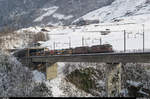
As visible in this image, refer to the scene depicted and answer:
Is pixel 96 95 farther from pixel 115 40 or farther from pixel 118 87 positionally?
pixel 115 40

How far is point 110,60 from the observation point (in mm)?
25625

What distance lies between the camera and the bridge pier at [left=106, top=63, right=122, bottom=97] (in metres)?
26.9

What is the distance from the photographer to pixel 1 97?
25469 millimetres

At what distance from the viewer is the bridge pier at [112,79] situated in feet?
88.4

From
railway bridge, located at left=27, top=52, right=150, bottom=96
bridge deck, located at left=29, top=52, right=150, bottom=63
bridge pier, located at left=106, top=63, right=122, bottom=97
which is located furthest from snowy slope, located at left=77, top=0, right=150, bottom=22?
bridge deck, located at left=29, top=52, right=150, bottom=63

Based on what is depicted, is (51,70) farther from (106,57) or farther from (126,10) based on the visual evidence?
(126,10)

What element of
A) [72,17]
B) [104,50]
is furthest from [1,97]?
[72,17]

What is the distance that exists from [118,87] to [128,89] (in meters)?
3.63

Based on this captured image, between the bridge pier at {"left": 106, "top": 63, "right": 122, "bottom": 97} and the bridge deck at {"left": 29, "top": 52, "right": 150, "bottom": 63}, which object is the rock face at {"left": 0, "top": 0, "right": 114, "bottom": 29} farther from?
the bridge pier at {"left": 106, "top": 63, "right": 122, "bottom": 97}

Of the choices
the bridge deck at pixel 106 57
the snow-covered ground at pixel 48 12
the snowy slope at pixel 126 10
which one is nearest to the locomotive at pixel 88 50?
the bridge deck at pixel 106 57

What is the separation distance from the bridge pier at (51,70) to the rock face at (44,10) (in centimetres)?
12300

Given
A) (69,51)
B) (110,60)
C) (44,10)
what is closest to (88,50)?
(69,51)

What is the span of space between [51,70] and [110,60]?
1378cm

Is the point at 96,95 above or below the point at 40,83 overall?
below
